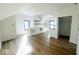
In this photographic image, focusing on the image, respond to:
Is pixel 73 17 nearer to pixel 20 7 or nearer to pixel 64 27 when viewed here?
pixel 64 27

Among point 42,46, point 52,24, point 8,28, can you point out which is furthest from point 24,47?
point 52,24

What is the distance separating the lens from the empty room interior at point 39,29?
1.37 meters

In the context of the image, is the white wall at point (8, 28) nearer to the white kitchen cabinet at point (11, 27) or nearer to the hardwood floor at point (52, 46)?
the white kitchen cabinet at point (11, 27)

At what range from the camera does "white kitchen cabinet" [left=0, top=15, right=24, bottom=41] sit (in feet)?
4.58

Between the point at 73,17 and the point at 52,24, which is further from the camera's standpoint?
the point at 52,24

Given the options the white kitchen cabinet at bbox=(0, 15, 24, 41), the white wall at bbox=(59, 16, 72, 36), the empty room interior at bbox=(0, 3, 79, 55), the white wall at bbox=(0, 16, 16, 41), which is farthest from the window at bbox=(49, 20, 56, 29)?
the white wall at bbox=(0, 16, 16, 41)

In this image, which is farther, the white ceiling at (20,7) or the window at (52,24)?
the window at (52,24)

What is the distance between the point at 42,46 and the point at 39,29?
28 cm

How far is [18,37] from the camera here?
4.78 ft

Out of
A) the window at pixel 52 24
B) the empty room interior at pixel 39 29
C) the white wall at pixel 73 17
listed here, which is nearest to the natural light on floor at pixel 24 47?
the empty room interior at pixel 39 29

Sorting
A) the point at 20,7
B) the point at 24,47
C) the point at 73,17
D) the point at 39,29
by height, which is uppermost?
the point at 20,7

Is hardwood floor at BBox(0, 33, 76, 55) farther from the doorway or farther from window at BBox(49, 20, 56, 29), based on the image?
window at BBox(49, 20, 56, 29)

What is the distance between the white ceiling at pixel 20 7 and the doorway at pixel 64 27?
225 mm

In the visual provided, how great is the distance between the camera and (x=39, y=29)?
1.47 metres
